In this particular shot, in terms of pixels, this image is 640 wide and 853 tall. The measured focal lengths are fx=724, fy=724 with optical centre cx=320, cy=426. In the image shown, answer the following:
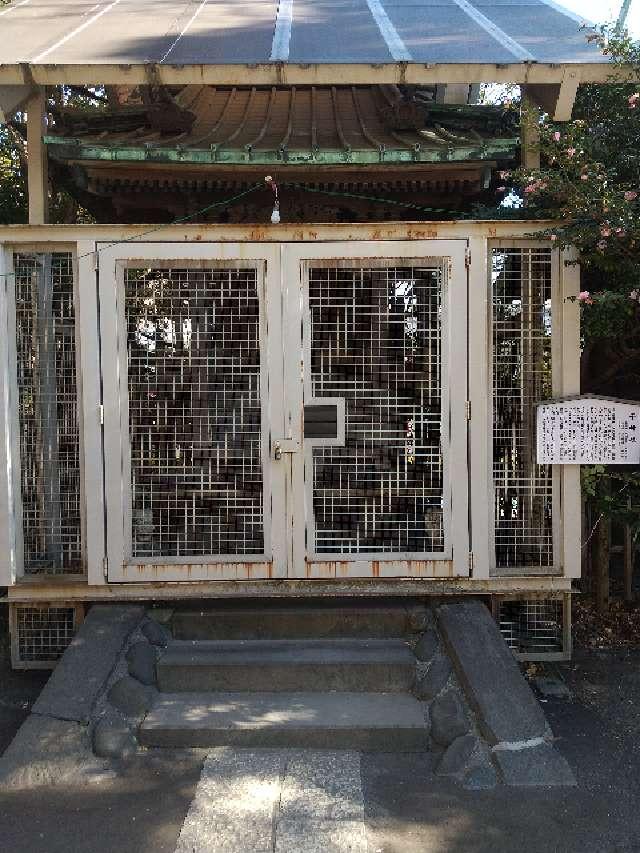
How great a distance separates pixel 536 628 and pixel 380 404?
2.07m

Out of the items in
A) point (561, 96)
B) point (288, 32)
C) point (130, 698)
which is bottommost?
point (130, 698)

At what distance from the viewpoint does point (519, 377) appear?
5.29m

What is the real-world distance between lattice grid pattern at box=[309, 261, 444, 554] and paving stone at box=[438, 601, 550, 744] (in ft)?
1.86

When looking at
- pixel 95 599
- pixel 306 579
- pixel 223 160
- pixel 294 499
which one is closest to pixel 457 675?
pixel 306 579

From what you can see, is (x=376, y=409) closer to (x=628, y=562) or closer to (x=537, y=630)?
(x=537, y=630)

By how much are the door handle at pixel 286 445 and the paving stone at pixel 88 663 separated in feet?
4.95

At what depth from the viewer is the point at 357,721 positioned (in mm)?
4219

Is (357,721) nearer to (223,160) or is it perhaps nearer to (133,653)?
(133,653)

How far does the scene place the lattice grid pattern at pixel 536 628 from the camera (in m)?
5.44

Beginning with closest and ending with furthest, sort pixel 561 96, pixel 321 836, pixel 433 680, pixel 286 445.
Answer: pixel 321 836
pixel 433 680
pixel 561 96
pixel 286 445

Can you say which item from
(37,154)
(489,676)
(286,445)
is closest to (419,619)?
(489,676)

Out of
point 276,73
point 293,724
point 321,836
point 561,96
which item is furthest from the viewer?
point 561,96

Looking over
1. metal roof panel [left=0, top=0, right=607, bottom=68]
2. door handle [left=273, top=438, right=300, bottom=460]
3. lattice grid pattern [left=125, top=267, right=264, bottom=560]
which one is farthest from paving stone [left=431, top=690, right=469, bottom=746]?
metal roof panel [left=0, top=0, right=607, bottom=68]

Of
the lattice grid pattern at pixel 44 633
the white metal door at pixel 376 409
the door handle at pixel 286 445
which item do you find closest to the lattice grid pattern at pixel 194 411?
the door handle at pixel 286 445
